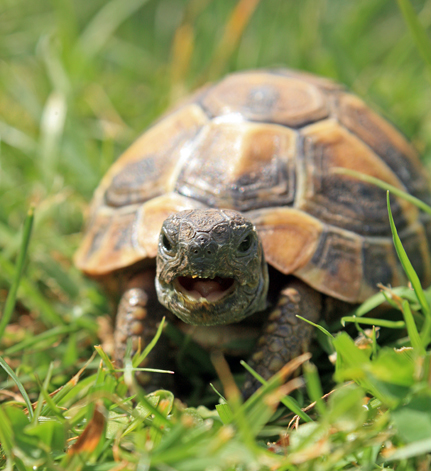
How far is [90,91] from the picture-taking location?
4906mm

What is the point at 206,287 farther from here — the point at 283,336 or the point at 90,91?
the point at 90,91

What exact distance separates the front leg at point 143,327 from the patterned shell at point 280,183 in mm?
144

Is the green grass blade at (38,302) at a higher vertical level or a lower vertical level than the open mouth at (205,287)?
lower

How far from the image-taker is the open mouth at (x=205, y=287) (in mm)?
1959

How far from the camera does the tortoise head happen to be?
5.91 ft

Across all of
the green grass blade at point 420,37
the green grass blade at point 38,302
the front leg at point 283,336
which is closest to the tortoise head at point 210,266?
the front leg at point 283,336

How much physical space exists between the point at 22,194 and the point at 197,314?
229cm

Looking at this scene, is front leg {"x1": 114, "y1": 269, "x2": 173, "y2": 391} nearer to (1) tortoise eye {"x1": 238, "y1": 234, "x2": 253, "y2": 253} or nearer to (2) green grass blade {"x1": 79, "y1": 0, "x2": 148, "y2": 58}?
(1) tortoise eye {"x1": 238, "y1": 234, "x2": 253, "y2": 253}

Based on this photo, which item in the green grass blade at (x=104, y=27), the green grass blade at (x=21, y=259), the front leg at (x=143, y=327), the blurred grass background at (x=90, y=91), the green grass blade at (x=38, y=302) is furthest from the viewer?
the green grass blade at (x=104, y=27)

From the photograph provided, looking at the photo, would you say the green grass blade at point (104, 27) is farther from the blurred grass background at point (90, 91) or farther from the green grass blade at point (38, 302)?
the green grass blade at point (38, 302)

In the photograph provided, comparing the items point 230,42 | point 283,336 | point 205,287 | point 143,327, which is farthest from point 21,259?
point 230,42

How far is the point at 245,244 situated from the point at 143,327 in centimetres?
69

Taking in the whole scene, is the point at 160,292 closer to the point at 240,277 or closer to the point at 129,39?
the point at 240,277

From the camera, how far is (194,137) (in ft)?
8.63
